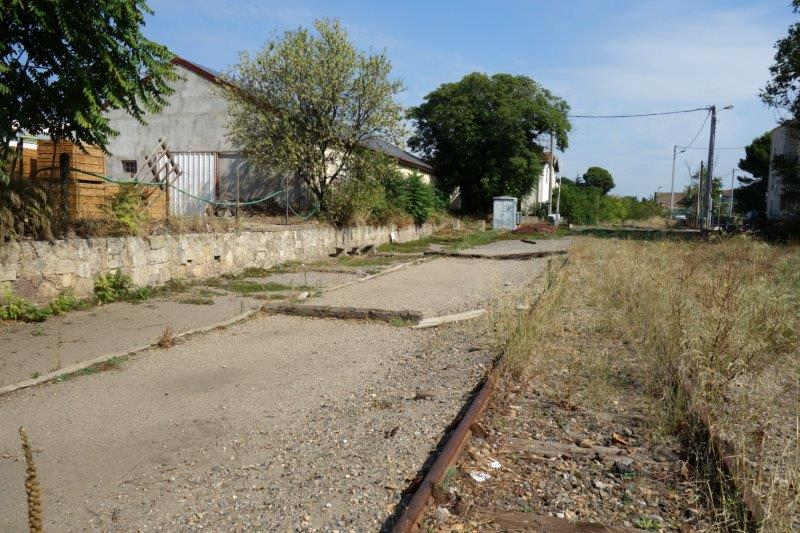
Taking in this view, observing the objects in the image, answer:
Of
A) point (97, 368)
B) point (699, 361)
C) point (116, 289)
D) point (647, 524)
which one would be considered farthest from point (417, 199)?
point (647, 524)

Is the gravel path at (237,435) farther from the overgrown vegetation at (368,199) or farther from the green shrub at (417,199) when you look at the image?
the green shrub at (417,199)

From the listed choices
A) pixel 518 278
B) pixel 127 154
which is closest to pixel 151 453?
pixel 518 278

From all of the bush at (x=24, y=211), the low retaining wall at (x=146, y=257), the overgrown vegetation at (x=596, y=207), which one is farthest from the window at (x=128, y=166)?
the overgrown vegetation at (x=596, y=207)

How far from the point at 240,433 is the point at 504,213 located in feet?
118

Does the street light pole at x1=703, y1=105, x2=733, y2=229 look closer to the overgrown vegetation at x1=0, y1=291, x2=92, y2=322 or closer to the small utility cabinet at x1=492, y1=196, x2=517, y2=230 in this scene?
the small utility cabinet at x1=492, y1=196, x2=517, y2=230

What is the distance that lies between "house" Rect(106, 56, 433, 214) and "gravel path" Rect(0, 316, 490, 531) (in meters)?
15.7

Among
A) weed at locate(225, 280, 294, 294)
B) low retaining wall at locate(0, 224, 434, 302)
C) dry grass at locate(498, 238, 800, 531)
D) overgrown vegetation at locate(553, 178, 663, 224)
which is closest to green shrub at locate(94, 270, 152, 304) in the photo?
low retaining wall at locate(0, 224, 434, 302)

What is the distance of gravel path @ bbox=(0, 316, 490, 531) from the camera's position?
12.3 feet

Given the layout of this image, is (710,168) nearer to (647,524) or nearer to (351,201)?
(351,201)

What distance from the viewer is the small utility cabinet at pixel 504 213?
39750 mm

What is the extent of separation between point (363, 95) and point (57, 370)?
612 inches

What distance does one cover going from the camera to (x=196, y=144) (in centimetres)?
2352

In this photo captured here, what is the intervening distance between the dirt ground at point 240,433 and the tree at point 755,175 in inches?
2256

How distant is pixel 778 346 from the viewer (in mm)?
7375
